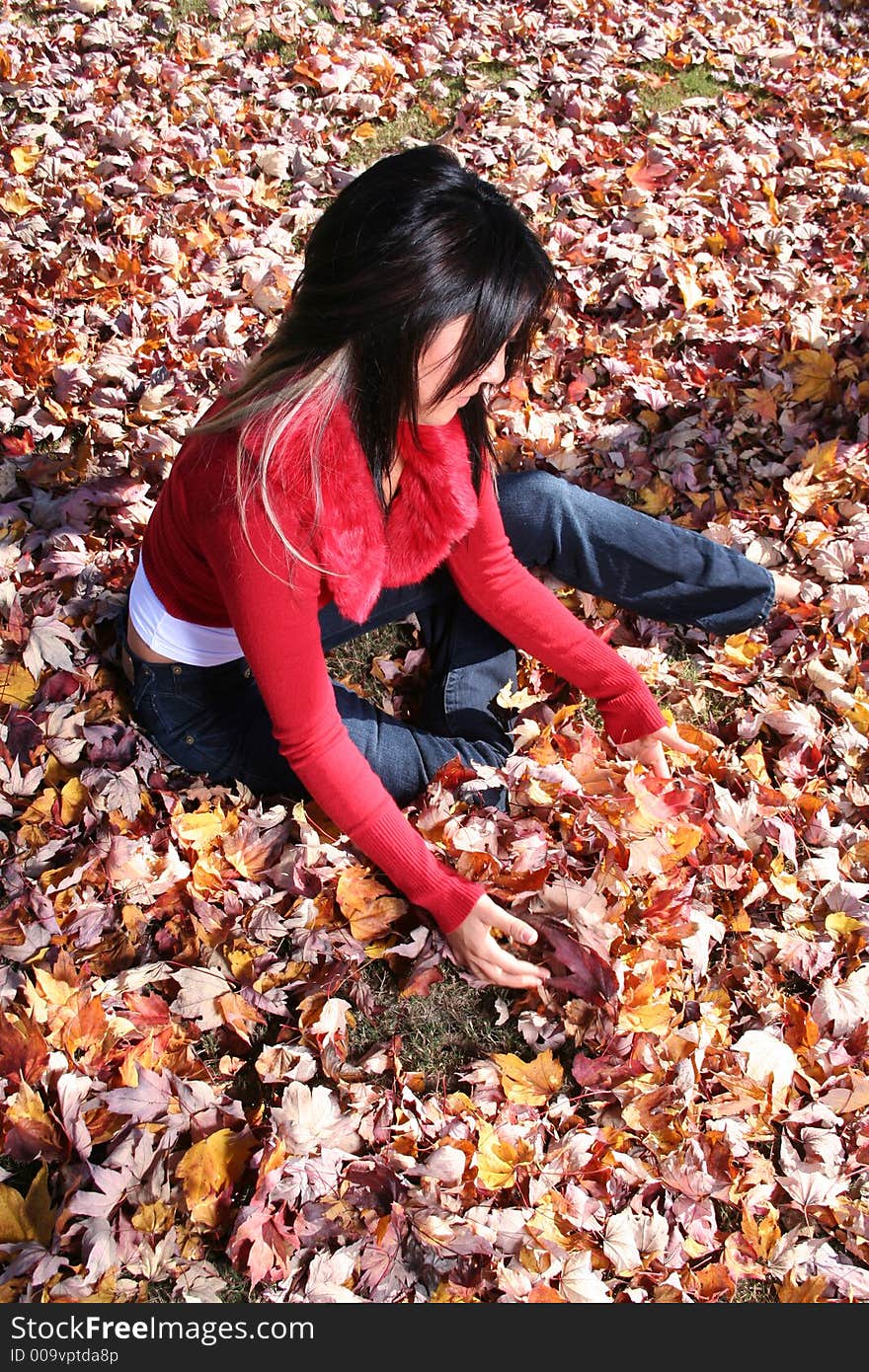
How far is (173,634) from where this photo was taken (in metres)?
2.13

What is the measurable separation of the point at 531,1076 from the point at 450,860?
1.66 ft

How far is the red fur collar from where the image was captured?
1.73m

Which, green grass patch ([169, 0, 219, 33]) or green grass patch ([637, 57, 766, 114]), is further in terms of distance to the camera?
green grass patch ([637, 57, 766, 114])

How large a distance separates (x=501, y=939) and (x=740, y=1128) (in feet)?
2.03

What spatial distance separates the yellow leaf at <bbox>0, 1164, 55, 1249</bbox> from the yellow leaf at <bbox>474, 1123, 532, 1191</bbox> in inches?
31.3

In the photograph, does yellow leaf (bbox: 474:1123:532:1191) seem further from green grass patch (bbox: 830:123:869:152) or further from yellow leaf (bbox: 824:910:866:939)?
green grass patch (bbox: 830:123:869:152)

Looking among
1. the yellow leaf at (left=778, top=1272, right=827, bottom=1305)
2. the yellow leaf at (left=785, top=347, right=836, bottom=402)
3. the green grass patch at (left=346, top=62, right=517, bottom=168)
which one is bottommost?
the yellow leaf at (left=778, top=1272, right=827, bottom=1305)

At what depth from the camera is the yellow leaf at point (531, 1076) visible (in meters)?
2.07

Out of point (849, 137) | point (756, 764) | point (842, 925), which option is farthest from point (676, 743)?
point (849, 137)

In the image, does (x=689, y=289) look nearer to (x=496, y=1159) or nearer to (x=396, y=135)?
(x=396, y=135)

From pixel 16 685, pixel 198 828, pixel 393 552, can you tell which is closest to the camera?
pixel 393 552

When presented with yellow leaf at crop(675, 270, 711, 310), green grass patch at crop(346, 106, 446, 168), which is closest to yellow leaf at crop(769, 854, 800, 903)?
yellow leaf at crop(675, 270, 711, 310)

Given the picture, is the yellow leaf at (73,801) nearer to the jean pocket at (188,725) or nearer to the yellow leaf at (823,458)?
the jean pocket at (188,725)
